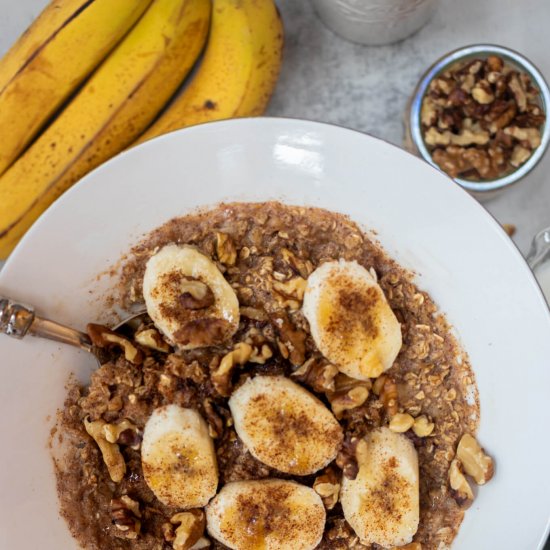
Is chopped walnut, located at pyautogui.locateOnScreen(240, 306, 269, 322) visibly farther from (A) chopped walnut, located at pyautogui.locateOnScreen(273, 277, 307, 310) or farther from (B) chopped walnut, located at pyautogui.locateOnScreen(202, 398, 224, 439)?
(B) chopped walnut, located at pyautogui.locateOnScreen(202, 398, 224, 439)

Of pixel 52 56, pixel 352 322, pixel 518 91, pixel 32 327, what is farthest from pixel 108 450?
pixel 518 91

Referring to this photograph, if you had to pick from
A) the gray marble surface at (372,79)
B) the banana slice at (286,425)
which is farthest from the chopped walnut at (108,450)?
the gray marble surface at (372,79)

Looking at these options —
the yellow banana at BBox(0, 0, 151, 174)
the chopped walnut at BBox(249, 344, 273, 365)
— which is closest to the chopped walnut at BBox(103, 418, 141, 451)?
the chopped walnut at BBox(249, 344, 273, 365)

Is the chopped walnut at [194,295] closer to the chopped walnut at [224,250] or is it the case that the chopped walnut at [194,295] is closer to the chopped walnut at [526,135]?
Result: the chopped walnut at [224,250]

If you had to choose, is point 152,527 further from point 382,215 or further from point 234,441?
point 382,215

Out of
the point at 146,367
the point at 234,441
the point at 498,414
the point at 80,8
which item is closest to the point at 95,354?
the point at 146,367

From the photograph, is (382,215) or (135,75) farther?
(135,75)

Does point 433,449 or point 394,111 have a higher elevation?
point 394,111
